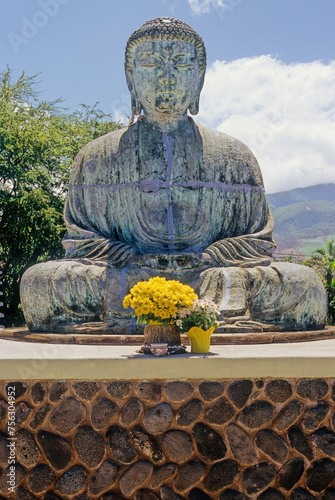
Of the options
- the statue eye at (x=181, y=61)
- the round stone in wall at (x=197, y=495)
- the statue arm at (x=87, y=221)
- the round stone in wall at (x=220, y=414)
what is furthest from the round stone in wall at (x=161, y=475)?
the statue eye at (x=181, y=61)

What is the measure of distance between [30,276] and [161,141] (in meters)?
2.09

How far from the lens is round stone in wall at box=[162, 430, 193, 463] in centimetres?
385

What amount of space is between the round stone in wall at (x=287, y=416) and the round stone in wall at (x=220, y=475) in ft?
1.22

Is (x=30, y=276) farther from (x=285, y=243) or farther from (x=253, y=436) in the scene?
(x=285, y=243)

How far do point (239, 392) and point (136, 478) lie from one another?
0.84 m

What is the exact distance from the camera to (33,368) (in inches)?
154

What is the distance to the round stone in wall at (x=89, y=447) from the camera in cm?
386

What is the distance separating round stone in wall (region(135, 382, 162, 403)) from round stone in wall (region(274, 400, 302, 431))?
77 cm

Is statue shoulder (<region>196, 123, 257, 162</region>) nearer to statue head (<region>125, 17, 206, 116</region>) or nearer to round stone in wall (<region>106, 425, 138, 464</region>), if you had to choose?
statue head (<region>125, 17, 206, 116</region>)

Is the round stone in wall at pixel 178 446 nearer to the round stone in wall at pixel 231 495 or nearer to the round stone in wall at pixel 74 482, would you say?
the round stone in wall at pixel 231 495

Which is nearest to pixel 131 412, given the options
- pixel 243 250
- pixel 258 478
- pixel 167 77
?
pixel 258 478

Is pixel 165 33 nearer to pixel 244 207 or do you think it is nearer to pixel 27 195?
pixel 244 207

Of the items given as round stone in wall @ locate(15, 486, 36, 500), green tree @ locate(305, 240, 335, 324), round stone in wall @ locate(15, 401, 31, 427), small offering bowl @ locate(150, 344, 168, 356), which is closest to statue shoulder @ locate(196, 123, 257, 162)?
small offering bowl @ locate(150, 344, 168, 356)

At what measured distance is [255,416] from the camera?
389cm
